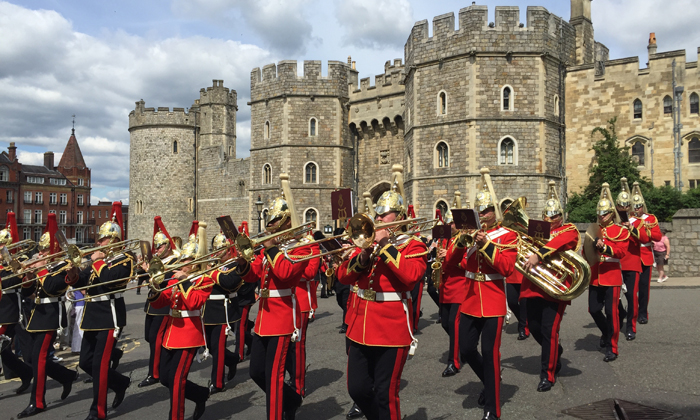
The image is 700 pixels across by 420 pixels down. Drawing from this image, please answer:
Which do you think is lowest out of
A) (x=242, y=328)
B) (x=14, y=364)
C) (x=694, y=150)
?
(x=14, y=364)

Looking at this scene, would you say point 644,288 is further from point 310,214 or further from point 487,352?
point 310,214

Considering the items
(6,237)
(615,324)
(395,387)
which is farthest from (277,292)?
(6,237)

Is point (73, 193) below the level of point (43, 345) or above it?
above

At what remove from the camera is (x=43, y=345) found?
624 centimetres

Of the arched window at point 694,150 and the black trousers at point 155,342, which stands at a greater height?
the arched window at point 694,150

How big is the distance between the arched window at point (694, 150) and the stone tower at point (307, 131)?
1690 centimetres

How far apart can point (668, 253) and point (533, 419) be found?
12.6 meters

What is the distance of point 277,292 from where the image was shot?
5211 millimetres

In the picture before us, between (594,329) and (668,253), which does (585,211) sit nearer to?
(668,253)

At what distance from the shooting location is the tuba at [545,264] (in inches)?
231

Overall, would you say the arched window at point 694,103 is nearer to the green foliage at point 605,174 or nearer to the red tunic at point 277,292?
the green foliage at point 605,174

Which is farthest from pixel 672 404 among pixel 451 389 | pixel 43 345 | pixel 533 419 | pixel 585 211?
pixel 585 211

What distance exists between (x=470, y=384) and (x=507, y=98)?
1879 cm

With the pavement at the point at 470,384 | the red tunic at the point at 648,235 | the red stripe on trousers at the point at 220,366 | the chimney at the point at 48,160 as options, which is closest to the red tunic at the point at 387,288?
the pavement at the point at 470,384
